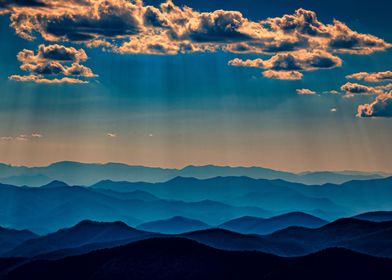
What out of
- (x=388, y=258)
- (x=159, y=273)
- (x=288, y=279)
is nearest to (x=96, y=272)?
(x=159, y=273)

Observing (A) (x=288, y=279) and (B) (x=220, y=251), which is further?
(B) (x=220, y=251)

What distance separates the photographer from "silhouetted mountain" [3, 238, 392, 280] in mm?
167500

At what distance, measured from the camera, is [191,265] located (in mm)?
177375

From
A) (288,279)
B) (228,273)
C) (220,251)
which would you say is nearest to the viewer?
(288,279)

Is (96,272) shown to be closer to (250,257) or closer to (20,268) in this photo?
(20,268)

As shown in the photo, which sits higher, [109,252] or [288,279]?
[109,252]

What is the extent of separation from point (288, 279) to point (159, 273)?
142ft

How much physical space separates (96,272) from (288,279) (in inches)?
2606

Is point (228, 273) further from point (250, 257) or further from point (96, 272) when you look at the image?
point (96, 272)

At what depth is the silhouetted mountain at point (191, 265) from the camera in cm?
16750

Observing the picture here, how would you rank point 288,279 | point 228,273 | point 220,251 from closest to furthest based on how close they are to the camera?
point 288,279 < point 228,273 < point 220,251

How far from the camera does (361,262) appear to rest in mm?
170250

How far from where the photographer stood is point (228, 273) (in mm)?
172875

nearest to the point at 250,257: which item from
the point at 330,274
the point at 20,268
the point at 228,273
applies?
the point at 228,273
